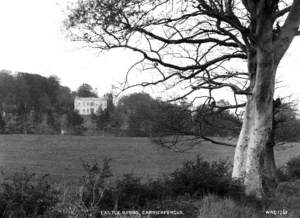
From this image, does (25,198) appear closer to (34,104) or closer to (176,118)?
(176,118)

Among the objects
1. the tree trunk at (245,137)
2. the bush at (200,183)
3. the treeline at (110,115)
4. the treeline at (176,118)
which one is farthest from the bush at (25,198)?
the treeline at (176,118)

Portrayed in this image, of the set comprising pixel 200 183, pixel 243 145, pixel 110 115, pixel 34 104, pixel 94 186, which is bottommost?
pixel 200 183

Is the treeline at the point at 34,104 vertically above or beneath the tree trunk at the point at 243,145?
above

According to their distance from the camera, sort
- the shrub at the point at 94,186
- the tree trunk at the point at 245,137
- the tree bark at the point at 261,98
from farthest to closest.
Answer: the tree trunk at the point at 245,137 < the tree bark at the point at 261,98 < the shrub at the point at 94,186

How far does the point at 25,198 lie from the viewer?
6051 mm

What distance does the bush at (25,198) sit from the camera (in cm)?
582

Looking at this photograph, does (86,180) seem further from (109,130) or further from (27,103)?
(27,103)

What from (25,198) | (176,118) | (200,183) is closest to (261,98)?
(200,183)

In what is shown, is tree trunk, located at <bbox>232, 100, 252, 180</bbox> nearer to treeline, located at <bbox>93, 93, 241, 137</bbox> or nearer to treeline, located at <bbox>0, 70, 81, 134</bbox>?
treeline, located at <bbox>93, 93, 241, 137</bbox>

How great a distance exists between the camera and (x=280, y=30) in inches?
381

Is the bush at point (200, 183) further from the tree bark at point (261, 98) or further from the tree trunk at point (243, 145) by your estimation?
the tree trunk at point (243, 145)

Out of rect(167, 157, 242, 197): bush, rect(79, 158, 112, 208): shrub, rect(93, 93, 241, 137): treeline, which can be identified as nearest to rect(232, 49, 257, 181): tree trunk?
rect(167, 157, 242, 197): bush

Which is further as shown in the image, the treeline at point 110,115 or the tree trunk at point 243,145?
the treeline at point 110,115

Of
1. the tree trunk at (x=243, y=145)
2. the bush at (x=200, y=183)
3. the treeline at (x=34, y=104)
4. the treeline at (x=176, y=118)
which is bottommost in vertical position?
the bush at (x=200, y=183)
